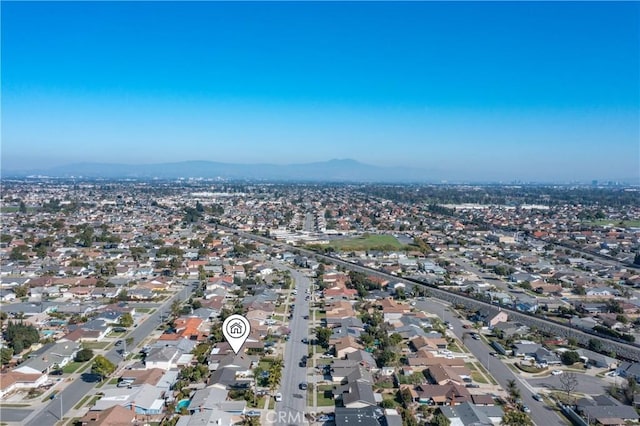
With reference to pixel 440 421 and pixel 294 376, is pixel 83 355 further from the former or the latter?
pixel 440 421

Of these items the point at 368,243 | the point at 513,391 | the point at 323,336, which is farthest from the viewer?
the point at 368,243

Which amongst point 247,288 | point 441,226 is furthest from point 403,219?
point 247,288

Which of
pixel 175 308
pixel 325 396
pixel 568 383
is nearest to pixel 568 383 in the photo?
pixel 568 383

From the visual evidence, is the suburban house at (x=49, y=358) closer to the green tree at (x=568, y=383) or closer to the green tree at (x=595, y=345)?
the green tree at (x=568, y=383)

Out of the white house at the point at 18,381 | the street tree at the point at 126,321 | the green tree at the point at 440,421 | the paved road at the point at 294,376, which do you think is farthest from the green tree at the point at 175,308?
the green tree at the point at 440,421

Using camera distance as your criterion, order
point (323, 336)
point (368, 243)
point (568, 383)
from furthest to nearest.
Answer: point (368, 243)
point (323, 336)
point (568, 383)

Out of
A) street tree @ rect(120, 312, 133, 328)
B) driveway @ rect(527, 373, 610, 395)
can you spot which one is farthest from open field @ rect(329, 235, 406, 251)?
driveway @ rect(527, 373, 610, 395)

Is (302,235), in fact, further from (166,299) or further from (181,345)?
(181,345)
